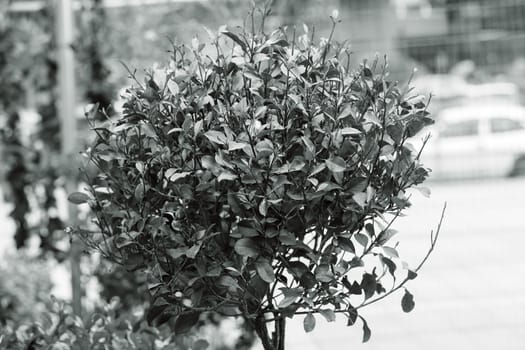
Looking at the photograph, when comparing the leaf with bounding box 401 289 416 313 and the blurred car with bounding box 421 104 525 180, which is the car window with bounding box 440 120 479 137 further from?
the leaf with bounding box 401 289 416 313

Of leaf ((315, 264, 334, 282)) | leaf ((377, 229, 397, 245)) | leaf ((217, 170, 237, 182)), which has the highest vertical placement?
leaf ((217, 170, 237, 182))

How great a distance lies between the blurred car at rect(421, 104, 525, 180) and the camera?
753cm

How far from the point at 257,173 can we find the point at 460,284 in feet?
14.3

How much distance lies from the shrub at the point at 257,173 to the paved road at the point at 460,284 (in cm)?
277

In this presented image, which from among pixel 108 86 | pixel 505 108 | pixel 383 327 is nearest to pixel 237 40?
pixel 108 86

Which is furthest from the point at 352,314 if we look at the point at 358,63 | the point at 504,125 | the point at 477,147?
the point at 504,125

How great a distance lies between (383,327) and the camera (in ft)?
15.5

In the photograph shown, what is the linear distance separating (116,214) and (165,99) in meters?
0.28

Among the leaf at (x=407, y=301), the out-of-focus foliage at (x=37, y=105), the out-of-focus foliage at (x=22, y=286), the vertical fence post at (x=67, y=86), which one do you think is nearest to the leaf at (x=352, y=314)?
Answer: the leaf at (x=407, y=301)

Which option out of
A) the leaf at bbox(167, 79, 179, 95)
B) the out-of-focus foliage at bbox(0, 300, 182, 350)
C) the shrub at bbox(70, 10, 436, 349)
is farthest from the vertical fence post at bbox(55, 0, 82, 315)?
the leaf at bbox(167, 79, 179, 95)

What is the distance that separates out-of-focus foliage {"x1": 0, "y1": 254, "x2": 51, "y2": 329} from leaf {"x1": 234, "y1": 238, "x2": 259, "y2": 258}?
2.46m

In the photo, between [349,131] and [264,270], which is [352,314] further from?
[349,131]

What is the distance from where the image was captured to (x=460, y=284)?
565cm

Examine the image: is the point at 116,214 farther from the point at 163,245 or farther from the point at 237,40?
the point at 237,40
